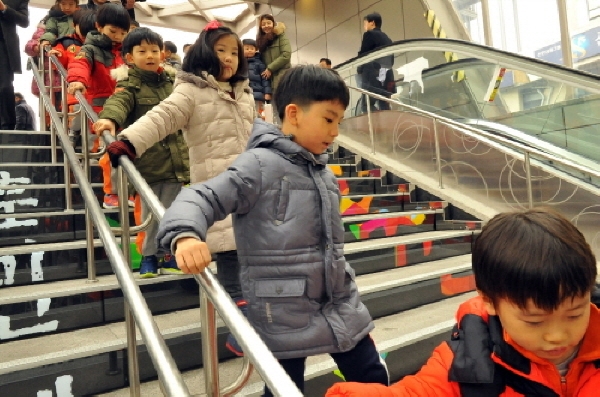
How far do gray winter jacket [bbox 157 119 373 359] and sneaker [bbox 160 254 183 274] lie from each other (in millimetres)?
1057

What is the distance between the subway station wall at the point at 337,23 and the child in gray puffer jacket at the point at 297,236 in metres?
7.57

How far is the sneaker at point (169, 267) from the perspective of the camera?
2180 millimetres

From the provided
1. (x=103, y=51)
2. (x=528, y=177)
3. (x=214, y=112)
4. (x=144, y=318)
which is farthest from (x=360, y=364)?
(x=528, y=177)

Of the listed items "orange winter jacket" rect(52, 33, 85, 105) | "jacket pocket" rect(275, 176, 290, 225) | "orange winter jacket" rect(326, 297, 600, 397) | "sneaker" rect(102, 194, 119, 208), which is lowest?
"orange winter jacket" rect(326, 297, 600, 397)

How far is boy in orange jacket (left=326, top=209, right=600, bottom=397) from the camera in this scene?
77 cm

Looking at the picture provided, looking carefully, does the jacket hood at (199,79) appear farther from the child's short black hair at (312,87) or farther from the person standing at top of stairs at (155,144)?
the child's short black hair at (312,87)

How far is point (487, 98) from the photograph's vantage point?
→ 15.6ft

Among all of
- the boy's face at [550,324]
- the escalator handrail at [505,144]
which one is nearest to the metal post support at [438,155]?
the escalator handrail at [505,144]

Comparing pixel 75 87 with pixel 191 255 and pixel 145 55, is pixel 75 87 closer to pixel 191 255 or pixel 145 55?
pixel 145 55

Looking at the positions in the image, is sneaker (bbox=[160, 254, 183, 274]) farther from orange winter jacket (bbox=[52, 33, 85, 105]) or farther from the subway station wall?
the subway station wall

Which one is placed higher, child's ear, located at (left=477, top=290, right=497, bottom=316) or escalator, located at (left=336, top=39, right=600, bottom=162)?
escalator, located at (left=336, top=39, right=600, bottom=162)

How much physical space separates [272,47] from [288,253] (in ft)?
14.5

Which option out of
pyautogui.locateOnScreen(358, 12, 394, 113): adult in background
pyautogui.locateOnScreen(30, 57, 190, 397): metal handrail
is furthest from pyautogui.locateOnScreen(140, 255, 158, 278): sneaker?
pyautogui.locateOnScreen(358, 12, 394, 113): adult in background

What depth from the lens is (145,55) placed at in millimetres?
2172
